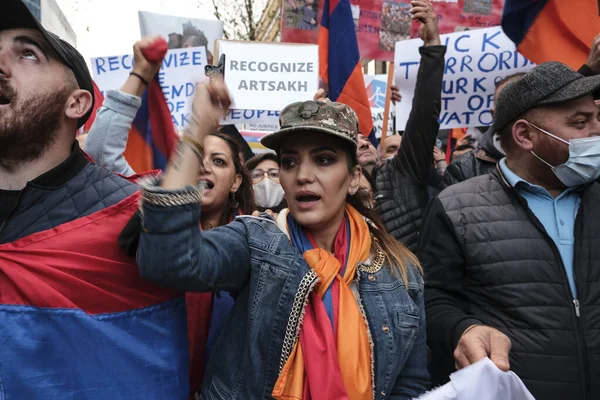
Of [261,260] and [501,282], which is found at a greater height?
[261,260]

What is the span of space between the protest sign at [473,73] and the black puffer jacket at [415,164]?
5.04 feet

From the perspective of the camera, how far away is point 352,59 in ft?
17.1

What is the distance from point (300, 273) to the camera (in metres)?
1.68

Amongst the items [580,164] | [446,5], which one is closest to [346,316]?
[580,164]

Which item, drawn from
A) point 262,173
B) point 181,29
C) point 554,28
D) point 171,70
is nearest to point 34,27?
point 262,173

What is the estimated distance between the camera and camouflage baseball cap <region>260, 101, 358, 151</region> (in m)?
1.84

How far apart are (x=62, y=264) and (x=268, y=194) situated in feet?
9.38

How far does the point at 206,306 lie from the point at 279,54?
3.89 m

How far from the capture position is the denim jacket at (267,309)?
160cm

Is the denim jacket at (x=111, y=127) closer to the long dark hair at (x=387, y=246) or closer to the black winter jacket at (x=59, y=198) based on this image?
the black winter jacket at (x=59, y=198)

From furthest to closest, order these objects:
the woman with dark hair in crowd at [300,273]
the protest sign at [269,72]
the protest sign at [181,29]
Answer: the protest sign at [181,29], the protest sign at [269,72], the woman with dark hair in crowd at [300,273]

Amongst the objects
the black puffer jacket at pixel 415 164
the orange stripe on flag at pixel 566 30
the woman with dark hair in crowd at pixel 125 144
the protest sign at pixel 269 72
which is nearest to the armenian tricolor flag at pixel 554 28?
the orange stripe on flag at pixel 566 30

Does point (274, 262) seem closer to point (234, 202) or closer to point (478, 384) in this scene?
point (478, 384)

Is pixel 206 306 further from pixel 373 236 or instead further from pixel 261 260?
pixel 373 236
